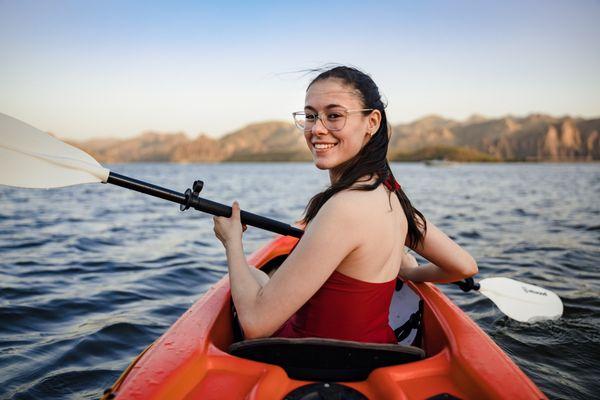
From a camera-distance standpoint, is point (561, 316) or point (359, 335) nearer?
point (359, 335)

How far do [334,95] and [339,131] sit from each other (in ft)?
0.54

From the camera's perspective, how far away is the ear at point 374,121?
6.58 ft

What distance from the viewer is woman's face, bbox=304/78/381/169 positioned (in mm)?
1916

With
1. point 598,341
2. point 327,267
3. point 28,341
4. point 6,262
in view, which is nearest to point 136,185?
point 327,267

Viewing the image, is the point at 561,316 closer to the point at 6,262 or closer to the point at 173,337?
the point at 173,337

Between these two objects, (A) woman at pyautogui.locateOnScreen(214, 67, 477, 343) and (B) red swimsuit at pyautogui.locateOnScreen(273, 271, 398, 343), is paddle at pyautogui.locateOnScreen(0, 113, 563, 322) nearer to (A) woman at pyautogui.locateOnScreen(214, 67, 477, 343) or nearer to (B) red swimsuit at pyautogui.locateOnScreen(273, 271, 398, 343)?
(A) woman at pyautogui.locateOnScreen(214, 67, 477, 343)

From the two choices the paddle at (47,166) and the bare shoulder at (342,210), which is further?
the paddle at (47,166)

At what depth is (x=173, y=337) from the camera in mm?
2203

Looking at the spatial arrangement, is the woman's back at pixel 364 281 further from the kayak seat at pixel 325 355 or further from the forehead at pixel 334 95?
the forehead at pixel 334 95

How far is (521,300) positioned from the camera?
4043 millimetres

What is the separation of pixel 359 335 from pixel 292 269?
56 centimetres

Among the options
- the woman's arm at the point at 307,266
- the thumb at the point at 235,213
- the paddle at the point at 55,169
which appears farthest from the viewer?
the paddle at the point at 55,169

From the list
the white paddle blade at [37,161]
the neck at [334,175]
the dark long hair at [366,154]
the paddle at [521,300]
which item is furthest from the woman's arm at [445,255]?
the white paddle blade at [37,161]

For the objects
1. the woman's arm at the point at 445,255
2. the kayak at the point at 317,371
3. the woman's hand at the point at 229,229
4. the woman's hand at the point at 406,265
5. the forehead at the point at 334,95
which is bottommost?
the kayak at the point at 317,371
